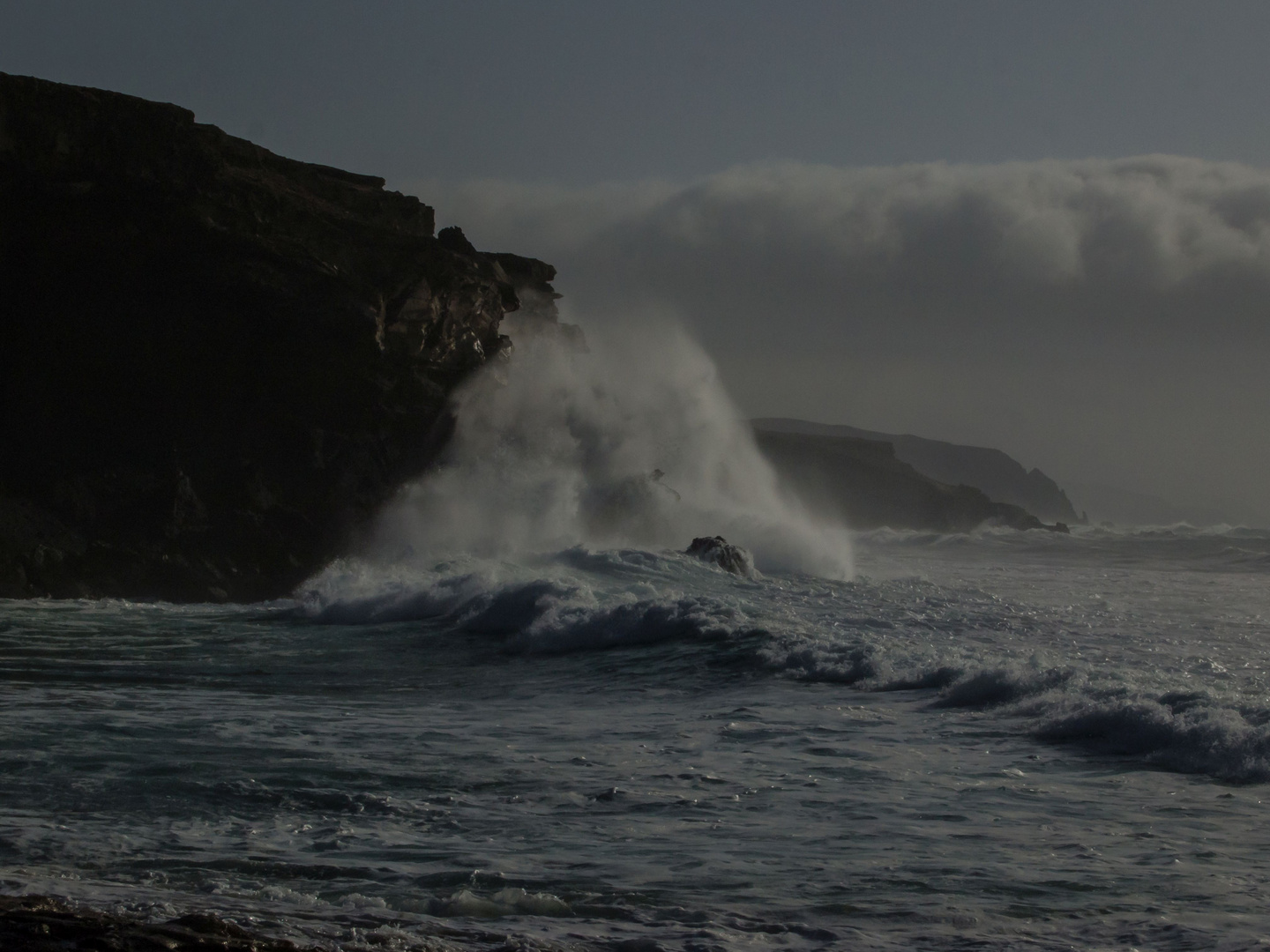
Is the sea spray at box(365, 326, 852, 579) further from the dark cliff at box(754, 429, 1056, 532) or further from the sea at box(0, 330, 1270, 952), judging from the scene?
the dark cliff at box(754, 429, 1056, 532)

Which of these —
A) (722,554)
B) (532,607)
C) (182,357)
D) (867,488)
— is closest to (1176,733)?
(532,607)

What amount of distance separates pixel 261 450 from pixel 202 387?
1819 mm

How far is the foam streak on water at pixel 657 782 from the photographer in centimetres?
524

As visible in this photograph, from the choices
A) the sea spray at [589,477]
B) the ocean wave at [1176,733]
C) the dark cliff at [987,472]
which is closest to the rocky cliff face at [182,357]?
the sea spray at [589,477]

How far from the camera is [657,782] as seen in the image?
7.80 metres

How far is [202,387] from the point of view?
1025 inches

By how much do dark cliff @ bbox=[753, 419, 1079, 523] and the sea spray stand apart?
9648 cm

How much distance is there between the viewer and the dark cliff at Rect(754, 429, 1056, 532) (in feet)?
291

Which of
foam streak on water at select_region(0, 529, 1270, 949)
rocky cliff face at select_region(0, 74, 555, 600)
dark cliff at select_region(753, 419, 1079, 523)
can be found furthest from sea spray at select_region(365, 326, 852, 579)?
dark cliff at select_region(753, 419, 1079, 523)

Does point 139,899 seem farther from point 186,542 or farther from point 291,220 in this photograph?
point 291,220

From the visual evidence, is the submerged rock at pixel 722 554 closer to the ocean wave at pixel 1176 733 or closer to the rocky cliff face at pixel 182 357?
the rocky cliff face at pixel 182 357

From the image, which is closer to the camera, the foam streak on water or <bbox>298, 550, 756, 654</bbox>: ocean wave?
the foam streak on water

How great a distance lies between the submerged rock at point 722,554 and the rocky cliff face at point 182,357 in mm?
6889

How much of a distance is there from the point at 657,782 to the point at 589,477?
26404 mm
